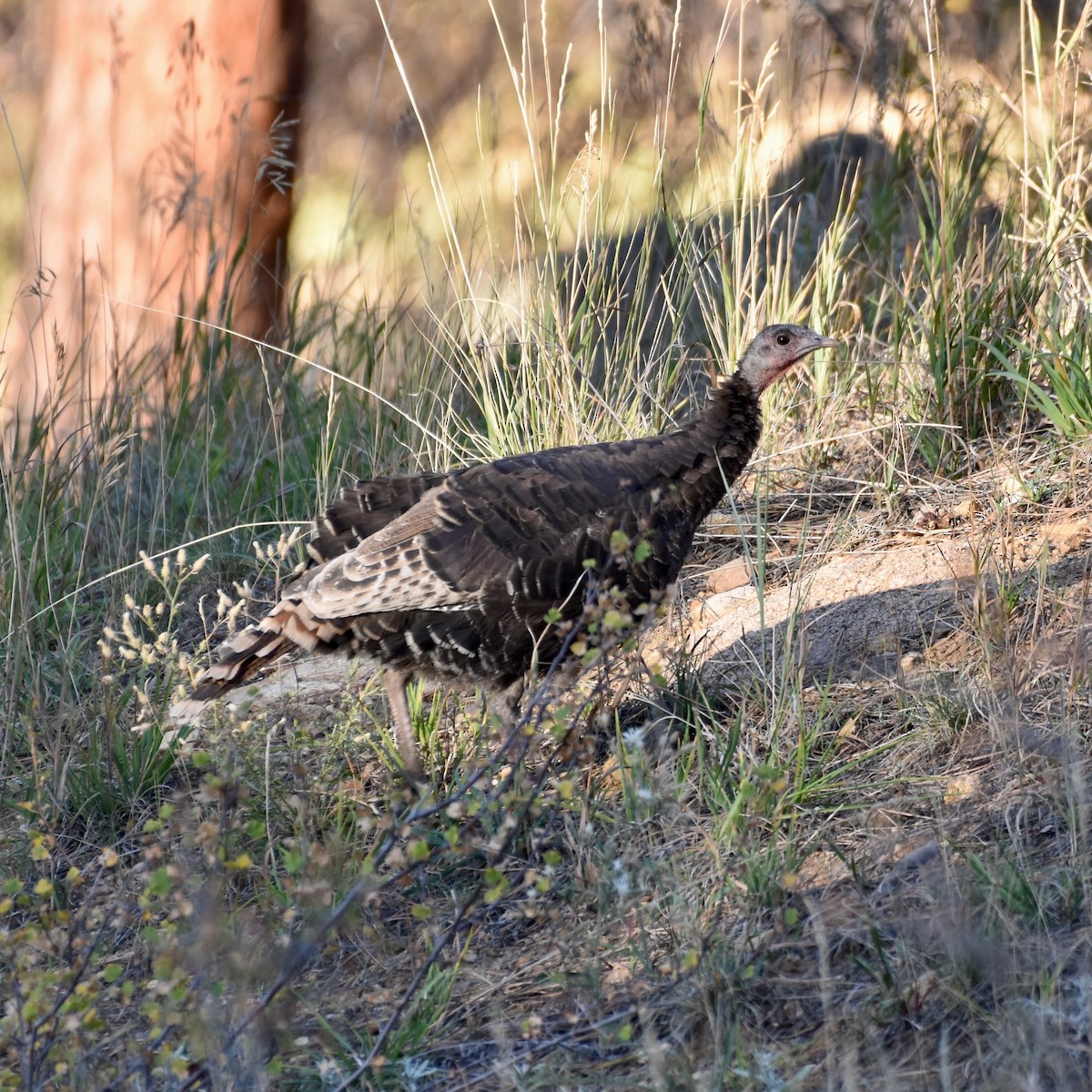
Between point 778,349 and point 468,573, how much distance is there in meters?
1.39

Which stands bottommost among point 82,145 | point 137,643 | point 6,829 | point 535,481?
point 6,829

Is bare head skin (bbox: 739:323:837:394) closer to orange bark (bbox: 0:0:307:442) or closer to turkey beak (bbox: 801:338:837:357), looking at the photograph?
turkey beak (bbox: 801:338:837:357)

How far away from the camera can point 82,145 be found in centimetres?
886

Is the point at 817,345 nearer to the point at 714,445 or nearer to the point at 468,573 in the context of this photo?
the point at 714,445

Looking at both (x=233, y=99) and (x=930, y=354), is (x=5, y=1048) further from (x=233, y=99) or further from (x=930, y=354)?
(x=233, y=99)

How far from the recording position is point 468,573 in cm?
363

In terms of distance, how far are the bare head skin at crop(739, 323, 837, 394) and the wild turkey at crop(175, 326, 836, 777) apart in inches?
28.4

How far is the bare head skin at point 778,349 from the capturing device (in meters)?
4.37

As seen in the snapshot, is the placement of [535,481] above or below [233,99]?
below

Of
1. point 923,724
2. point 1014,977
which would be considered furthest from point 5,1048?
point 923,724

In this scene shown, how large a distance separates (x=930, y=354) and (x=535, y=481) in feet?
5.47

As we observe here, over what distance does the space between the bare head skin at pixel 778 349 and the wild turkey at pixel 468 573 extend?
72cm

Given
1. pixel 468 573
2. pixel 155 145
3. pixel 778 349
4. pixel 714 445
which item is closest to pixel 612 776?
pixel 468 573

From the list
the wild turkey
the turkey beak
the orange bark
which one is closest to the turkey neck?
the wild turkey
